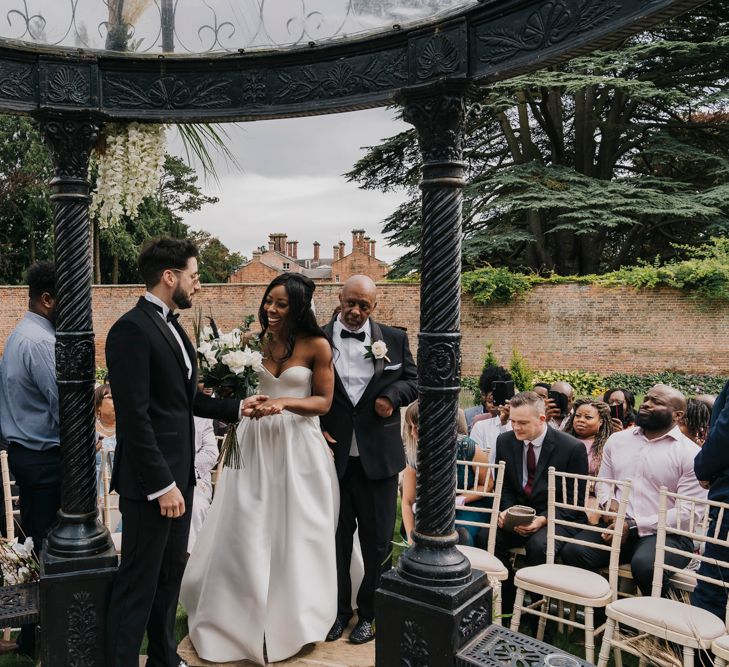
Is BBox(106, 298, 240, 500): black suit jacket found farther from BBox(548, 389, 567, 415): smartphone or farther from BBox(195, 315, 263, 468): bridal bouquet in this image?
BBox(548, 389, 567, 415): smartphone

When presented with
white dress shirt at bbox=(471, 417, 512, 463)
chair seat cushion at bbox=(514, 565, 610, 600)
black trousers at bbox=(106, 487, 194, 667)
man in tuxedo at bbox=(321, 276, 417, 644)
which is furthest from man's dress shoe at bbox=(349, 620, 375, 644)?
white dress shirt at bbox=(471, 417, 512, 463)

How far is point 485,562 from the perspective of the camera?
4.00 m

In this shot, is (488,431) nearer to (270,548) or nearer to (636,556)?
(636,556)

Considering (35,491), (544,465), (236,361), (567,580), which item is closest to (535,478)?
(544,465)

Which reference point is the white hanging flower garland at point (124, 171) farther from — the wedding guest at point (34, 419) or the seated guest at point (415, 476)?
the seated guest at point (415, 476)

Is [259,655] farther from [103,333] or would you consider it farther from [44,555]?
[103,333]

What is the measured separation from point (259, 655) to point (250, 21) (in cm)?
335

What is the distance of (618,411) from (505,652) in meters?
4.00

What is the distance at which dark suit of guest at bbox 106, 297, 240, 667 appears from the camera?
278cm

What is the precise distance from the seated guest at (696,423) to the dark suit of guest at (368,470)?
8.80ft

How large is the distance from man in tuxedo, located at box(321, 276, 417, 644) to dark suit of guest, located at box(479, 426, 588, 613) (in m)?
1.11

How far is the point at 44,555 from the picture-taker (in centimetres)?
334

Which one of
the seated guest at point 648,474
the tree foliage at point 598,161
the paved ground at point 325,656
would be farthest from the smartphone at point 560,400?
the tree foliage at point 598,161

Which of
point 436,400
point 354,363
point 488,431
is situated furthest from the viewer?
point 488,431
